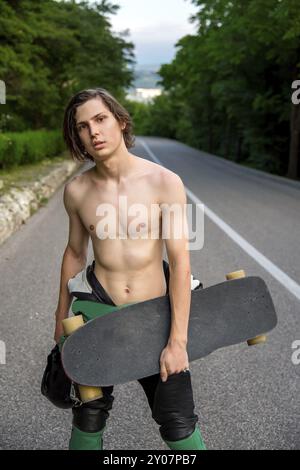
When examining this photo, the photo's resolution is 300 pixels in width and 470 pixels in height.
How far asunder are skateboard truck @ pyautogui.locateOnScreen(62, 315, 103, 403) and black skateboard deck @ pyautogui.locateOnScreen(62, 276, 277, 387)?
28 mm

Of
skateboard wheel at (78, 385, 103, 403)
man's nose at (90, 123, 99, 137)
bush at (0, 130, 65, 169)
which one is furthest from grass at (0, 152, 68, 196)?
skateboard wheel at (78, 385, 103, 403)

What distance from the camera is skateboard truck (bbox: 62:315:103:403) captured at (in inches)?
79.8

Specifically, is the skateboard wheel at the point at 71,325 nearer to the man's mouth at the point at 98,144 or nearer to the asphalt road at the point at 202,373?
the man's mouth at the point at 98,144

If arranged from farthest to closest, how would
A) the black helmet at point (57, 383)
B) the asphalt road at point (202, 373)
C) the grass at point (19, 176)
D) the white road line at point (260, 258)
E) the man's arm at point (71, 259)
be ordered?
the grass at point (19, 176) → the white road line at point (260, 258) → the asphalt road at point (202, 373) → the man's arm at point (71, 259) → the black helmet at point (57, 383)

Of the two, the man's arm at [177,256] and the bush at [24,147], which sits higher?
the man's arm at [177,256]

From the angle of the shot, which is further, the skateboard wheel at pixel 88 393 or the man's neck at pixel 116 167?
the man's neck at pixel 116 167

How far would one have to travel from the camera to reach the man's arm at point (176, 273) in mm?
2047

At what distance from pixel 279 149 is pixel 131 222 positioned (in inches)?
1060

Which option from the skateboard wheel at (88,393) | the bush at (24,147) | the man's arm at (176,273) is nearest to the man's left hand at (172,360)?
the man's arm at (176,273)

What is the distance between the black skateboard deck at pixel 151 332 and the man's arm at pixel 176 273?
0.18 feet

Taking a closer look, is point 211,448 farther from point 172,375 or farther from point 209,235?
point 209,235

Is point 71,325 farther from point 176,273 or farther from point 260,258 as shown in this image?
point 260,258

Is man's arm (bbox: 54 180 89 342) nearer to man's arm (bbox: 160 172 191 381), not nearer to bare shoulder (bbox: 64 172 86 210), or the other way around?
bare shoulder (bbox: 64 172 86 210)

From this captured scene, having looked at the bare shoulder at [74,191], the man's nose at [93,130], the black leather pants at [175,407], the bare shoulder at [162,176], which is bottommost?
the black leather pants at [175,407]
